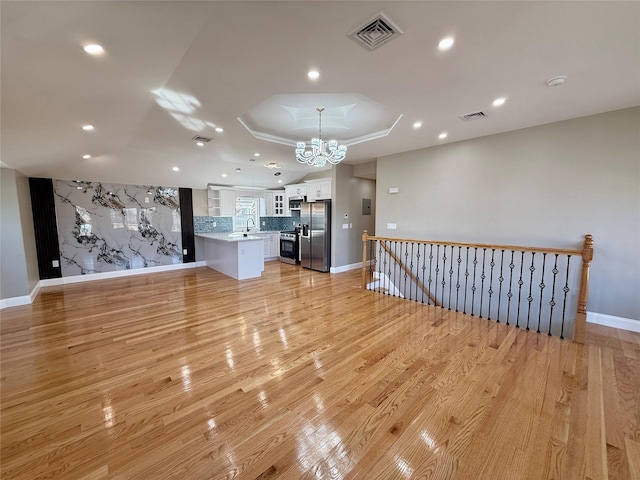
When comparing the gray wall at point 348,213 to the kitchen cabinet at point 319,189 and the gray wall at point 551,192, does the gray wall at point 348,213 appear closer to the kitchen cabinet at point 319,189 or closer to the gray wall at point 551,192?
the kitchen cabinet at point 319,189

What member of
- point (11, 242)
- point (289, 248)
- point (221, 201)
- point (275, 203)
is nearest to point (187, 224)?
point (221, 201)

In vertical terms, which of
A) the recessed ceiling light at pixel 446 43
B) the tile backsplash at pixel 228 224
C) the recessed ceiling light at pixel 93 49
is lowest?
the tile backsplash at pixel 228 224

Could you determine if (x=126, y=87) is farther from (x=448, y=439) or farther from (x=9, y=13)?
(x=448, y=439)

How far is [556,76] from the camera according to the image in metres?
2.43

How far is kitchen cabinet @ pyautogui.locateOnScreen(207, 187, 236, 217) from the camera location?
7.36 meters

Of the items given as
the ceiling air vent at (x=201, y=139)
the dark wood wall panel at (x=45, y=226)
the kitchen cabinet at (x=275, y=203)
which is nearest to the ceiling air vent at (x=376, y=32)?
the ceiling air vent at (x=201, y=139)

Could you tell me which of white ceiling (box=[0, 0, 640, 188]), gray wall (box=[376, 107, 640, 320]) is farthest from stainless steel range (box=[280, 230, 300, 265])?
white ceiling (box=[0, 0, 640, 188])

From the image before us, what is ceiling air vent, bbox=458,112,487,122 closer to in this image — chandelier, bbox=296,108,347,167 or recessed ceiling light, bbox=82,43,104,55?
chandelier, bbox=296,108,347,167

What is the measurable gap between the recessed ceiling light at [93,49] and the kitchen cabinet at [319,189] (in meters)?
5.04

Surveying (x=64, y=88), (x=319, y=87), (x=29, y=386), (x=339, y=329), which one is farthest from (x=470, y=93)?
(x=29, y=386)

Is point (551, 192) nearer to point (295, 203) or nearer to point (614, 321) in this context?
point (614, 321)

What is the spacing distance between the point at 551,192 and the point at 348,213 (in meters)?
3.96

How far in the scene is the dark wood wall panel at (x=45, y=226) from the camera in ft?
17.1

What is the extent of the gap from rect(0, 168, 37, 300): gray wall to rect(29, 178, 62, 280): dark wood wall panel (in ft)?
4.21
